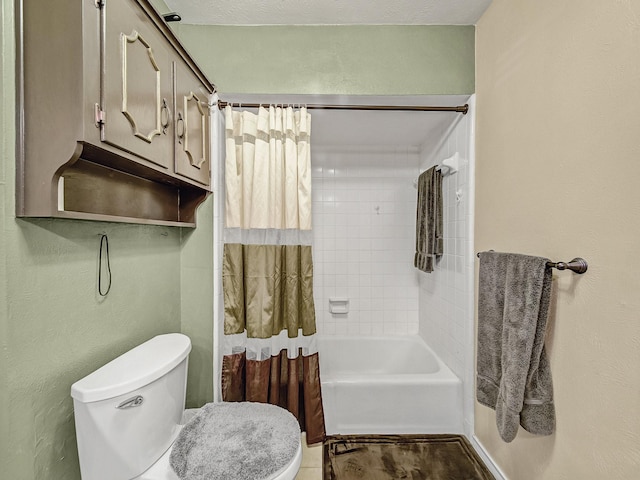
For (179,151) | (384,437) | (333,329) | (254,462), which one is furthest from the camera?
(333,329)

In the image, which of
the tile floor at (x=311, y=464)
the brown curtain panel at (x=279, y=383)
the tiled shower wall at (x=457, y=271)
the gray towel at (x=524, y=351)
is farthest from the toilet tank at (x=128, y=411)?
the tiled shower wall at (x=457, y=271)

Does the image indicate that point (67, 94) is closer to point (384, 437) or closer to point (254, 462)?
point (254, 462)

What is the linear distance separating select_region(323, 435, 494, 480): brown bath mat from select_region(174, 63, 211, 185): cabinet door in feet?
5.31

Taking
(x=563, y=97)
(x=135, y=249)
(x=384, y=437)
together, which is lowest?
(x=384, y=437)

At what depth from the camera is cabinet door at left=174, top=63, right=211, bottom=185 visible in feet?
4.50

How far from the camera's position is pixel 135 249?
1438mm

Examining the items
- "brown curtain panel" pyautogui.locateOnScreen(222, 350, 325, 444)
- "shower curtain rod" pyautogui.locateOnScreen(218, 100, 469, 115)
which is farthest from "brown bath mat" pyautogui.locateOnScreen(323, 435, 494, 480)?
"shower curtain rod" pyautogui.locateOnScreen(218, 100, 469, 115)

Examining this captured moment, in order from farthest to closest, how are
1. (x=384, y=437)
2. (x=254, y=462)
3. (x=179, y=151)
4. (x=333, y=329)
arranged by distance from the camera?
(x=333, y=329), (x=384, y=437), (x=179, y=151), (x=254, y=462)

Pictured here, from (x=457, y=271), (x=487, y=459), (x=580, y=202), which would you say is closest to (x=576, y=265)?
(x=580, y=202)

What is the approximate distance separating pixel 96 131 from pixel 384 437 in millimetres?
1988

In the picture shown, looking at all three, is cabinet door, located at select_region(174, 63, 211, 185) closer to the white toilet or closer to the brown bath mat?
the white toilet

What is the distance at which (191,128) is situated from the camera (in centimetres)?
150

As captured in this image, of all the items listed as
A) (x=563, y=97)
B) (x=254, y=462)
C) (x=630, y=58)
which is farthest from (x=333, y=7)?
(x=254, y=462)

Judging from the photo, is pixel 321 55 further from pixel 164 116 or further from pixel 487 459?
pixel 487 459
